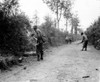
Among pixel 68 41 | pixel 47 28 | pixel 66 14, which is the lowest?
pixel 68 41

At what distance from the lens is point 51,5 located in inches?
1478

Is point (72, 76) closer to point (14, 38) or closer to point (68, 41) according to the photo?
point (14, 38)

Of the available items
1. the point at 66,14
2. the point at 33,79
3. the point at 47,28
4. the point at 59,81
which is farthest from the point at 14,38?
the point at 66,14

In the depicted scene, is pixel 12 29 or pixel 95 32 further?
pixel 95 32

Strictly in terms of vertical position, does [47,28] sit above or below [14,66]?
above

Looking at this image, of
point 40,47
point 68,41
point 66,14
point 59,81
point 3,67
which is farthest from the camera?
point 66,14

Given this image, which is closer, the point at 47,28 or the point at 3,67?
the point at 3,67

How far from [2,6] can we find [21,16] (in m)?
1.47

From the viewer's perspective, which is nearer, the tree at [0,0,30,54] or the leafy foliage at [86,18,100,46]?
the tree at [0,0,30,54]

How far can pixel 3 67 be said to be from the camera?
688 cm

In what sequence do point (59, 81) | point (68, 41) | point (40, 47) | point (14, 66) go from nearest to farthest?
1. point (59, 81)
2. point (14, 66)
3. point (40, 47)
4. point (68, 41)

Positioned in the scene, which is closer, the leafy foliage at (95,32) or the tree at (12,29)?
the tree at (12,29)

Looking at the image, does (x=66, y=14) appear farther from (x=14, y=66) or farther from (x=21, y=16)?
(x=14, y=66)

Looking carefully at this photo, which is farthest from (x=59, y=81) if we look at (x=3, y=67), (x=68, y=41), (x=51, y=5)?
(x=51, y=5)
